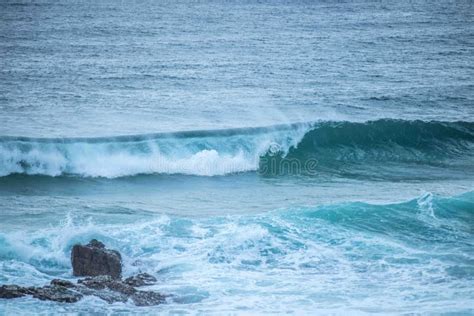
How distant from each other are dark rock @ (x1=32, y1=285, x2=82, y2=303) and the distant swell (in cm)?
749

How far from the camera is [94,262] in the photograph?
36.2 feet

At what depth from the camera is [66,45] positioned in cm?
3069

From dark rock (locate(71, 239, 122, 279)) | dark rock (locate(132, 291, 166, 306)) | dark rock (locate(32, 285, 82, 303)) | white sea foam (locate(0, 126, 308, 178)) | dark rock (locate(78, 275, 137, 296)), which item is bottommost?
dark rock (locate(132, 291, 166, 306))

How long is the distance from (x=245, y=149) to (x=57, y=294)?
964cm

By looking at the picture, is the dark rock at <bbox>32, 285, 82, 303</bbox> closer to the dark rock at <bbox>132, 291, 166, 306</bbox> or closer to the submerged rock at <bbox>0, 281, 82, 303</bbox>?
the submerged rock at <bbox>0, 281, 82, 303</bbox>

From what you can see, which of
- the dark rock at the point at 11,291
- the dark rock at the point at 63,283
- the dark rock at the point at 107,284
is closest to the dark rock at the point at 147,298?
the dark rock at the point at 107,284

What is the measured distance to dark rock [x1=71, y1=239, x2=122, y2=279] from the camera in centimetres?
1094

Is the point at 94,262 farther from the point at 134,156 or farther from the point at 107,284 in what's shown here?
the point at 134,156

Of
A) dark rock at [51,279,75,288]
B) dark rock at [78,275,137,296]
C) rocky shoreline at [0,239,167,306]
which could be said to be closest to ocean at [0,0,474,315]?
rocky shoreline at [0,239,167,306]

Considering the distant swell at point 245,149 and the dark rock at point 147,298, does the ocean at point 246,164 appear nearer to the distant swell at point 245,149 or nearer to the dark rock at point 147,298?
the distant swell at point 245,149

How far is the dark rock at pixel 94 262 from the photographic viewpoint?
35.9ft

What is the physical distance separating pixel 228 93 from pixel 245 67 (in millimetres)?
4164

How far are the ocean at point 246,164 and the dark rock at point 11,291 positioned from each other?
5.5 inches

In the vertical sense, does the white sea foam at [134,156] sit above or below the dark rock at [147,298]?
above
